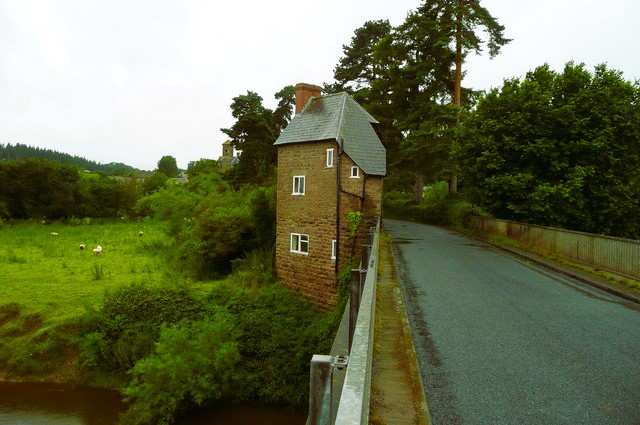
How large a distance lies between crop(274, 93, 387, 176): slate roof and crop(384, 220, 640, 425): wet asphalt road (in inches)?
424

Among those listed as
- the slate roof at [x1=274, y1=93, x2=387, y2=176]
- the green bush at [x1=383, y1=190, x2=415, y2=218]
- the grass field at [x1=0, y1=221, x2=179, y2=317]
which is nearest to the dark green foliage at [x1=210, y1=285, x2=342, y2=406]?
the grass field at [x1=0, y1=221, x2=179, y2=317]

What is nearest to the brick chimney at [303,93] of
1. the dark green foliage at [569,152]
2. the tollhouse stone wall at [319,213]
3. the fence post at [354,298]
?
the tollhouse stone wall at [319,213]

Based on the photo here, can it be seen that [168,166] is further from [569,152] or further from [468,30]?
[569,152]

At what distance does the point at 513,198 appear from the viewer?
891 inches

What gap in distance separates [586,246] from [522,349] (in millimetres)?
11247

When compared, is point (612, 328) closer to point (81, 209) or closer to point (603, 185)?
point (603, 185)

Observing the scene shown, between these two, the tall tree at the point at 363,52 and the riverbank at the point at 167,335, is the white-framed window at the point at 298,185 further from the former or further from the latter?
the tall tree at the point at 363,52

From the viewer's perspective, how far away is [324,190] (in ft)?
76.5

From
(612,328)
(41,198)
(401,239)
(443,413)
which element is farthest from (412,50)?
Answer: (41,198)

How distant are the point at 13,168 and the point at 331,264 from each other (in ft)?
170

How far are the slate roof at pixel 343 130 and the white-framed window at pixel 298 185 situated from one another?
215 centimetres

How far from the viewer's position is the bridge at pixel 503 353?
399 cm

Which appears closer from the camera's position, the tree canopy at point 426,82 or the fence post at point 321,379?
the fence post at point 321,379

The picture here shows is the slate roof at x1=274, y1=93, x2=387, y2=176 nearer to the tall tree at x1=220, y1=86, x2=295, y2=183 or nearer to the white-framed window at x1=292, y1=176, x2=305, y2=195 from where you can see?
the white-framed window at x1=292, y1=176, x2=305, y2=195
